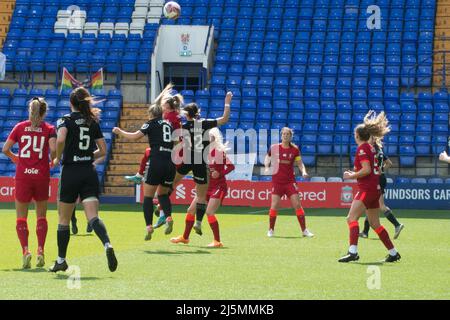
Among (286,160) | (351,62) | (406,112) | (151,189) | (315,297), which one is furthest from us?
(351,62)

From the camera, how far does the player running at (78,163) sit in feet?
37.8

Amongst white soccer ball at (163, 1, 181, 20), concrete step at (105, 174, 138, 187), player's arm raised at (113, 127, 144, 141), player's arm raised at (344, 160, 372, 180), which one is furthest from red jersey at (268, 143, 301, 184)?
white soccer ball at (163, 1, 181, 20)

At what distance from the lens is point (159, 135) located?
15.5 metres

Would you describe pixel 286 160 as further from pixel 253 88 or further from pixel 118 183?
pixel 253 88

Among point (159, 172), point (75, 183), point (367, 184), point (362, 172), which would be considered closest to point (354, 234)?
point (367, 184)

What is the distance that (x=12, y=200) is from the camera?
30.8 m

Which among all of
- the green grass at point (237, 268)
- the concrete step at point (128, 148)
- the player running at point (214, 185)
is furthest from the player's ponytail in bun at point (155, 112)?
the concrete step at point (128, 148)

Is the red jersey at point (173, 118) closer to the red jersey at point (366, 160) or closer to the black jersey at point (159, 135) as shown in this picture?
the black jersey at point (159, 135)

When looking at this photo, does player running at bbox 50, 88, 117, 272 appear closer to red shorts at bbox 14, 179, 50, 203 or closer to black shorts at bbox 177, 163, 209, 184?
red shorts at bbox 14, 179, 50, 203

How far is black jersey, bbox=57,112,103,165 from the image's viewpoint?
37.9ft

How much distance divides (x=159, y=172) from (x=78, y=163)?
13.0 ft
